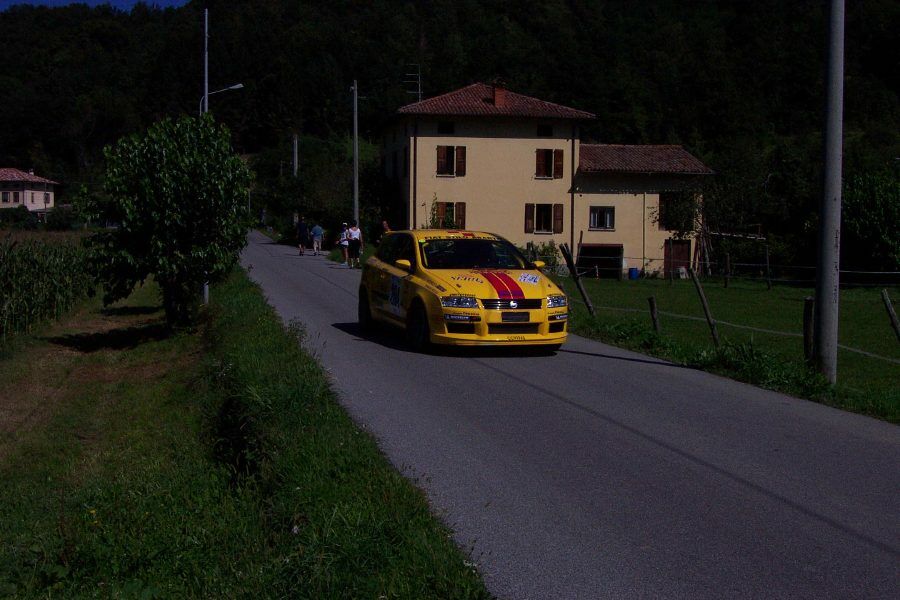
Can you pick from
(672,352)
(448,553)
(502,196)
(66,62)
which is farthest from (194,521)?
(66,62)

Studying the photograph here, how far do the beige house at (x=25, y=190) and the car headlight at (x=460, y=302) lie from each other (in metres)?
88.2

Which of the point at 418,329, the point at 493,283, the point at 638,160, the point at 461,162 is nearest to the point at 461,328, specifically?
the point at 493,283

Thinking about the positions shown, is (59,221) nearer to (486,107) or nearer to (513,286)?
(486,107)

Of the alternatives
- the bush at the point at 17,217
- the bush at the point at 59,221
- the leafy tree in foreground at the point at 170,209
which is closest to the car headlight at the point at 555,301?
the leafy tree in foreground at the point at 170,209

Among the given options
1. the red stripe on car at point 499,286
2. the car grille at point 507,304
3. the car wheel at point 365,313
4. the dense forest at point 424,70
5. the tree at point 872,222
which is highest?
the dense forest at point 424,70

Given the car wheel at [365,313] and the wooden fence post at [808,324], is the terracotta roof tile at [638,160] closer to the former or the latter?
the car wheel at [365,313]

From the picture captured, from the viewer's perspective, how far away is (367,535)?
5441mm

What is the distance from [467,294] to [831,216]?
4.59 meters

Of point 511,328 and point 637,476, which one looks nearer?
point 637,476

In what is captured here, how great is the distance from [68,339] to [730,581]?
18376 mm

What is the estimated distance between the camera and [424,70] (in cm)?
9281

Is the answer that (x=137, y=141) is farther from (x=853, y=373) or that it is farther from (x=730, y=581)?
(x=730, y=581)

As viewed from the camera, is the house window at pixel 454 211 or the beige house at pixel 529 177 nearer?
the house window at pixel 454 211

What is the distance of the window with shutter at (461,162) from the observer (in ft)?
172
